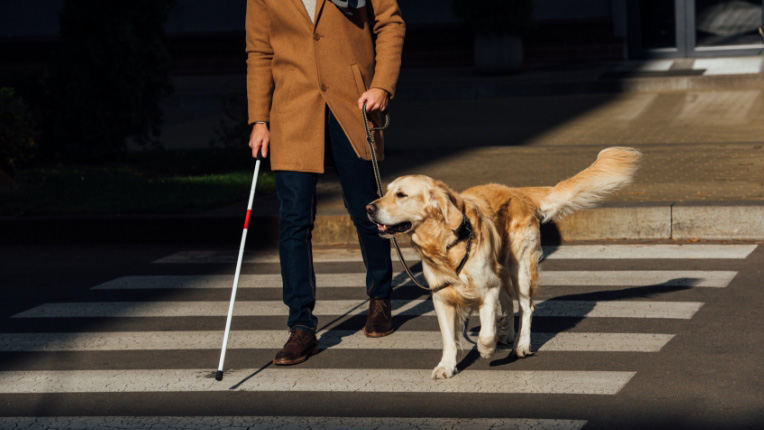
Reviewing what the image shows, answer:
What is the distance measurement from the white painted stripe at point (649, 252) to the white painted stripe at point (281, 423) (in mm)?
3726

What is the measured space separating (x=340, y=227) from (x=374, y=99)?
361 centimetres

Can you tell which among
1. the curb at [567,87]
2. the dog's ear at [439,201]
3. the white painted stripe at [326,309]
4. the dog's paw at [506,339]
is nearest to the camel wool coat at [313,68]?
the dog's ear at [439,201]

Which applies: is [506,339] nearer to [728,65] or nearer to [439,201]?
[439,201]

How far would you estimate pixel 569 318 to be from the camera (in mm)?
6176

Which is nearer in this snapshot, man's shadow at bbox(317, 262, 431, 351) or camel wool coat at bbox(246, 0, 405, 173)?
camel wool coat at bbox(246, 0, 405, 173)

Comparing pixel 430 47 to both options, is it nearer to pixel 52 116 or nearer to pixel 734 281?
pixel 52 116

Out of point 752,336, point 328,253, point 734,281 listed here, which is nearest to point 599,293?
point 734,281

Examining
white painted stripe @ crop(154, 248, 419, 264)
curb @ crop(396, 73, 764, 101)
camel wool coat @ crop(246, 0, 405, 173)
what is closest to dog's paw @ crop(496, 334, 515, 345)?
camel wool coat @ crop(246, 0, 405, 173)

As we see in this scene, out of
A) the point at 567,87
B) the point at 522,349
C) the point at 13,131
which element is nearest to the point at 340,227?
the point at 522,349

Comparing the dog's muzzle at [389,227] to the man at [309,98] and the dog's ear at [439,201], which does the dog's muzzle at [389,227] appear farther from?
the man at [309,98]

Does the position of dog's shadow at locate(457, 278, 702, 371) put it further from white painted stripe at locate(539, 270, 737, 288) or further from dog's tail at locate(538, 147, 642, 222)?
dog's tail at locate(538, 147, 642, 222)

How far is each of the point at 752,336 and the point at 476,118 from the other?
11361mm

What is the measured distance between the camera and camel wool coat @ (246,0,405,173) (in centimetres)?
555

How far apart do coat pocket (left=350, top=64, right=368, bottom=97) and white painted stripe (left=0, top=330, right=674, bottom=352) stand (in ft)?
4.40
